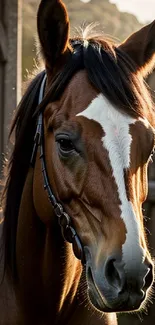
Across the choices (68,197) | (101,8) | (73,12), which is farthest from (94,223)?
(101,8)

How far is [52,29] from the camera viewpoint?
2783 millimetres

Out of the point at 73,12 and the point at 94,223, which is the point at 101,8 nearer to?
the point at 73,12

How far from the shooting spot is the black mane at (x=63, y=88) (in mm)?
2648

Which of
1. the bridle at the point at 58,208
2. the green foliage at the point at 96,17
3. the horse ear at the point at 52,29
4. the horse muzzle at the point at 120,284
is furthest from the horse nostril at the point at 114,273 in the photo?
the green foliage at the point at 96,17

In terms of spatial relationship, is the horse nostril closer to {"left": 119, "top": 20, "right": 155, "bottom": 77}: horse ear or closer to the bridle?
the bridle

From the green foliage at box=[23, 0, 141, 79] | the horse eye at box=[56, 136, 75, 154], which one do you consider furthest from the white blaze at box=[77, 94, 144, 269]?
the green foliage at box=[23, 0, 141, 79]

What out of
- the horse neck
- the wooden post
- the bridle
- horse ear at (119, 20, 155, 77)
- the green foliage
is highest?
the green foliage

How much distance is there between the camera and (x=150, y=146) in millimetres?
2580

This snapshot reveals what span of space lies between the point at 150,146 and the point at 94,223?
36cm

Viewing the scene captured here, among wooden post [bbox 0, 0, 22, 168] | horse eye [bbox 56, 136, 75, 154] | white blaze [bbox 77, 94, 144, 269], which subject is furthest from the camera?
wooden post [bbox 0, 0, 22, 168]

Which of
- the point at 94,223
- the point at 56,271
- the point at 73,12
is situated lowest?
the point at 56,271

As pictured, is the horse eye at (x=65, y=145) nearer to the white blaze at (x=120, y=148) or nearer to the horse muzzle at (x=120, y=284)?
the white blaze at (x=120, y=148)

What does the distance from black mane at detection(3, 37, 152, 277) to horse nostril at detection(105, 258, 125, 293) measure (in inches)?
23.3

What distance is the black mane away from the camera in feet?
8.69
